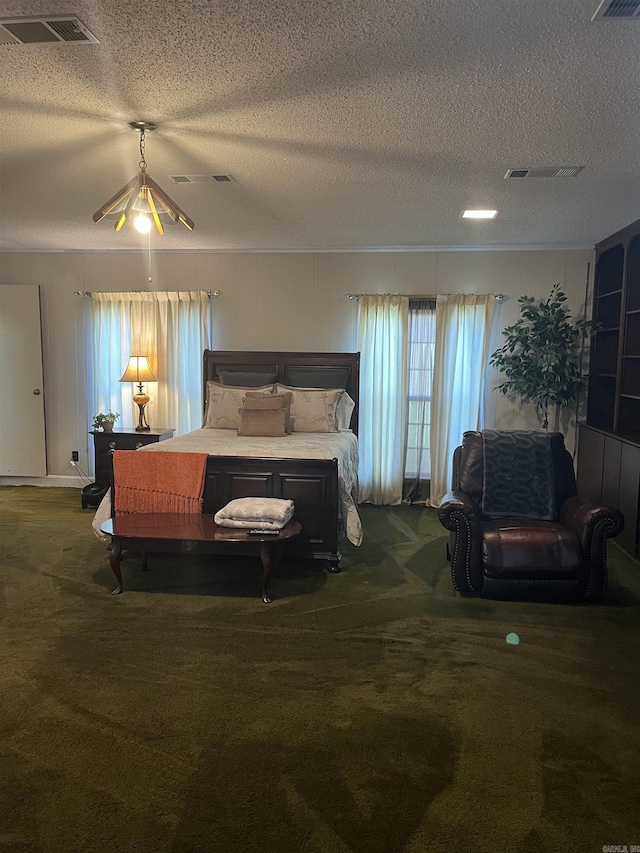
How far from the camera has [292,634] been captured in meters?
3.17

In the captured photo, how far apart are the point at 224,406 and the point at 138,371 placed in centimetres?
108

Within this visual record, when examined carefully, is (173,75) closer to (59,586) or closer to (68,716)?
(68,716)

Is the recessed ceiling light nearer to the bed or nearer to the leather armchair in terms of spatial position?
the bed

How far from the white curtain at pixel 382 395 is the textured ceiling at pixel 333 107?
1437 millimetres

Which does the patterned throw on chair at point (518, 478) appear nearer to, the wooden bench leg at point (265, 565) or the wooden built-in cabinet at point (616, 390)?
the wooden built-in cabinet at point (616, 390)

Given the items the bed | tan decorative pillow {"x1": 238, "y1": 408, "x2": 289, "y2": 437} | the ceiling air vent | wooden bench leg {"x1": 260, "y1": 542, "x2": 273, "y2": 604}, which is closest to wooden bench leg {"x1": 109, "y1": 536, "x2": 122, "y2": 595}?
the bed

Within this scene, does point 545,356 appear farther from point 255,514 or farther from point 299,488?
point 255,514

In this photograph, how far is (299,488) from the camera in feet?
13.4

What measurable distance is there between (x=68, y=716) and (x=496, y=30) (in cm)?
291

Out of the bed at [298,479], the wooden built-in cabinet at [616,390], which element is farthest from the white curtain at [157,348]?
the wooden built-in cabinet at [616,390]

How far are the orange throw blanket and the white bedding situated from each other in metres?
0.10

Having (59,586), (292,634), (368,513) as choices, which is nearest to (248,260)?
(368,513)

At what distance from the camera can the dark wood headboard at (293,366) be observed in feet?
19.2

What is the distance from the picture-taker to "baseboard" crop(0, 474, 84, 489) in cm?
655
